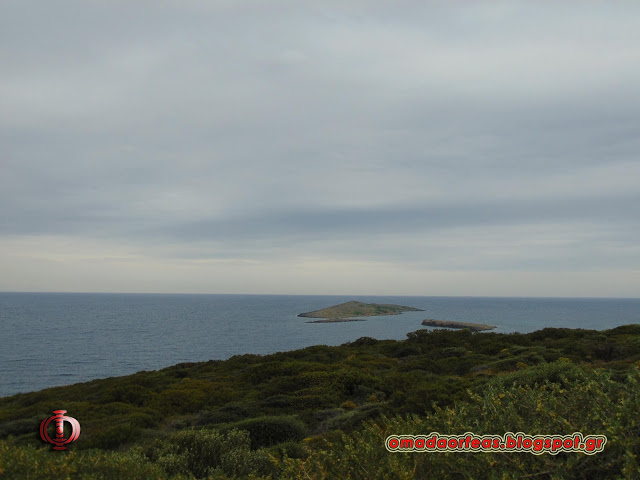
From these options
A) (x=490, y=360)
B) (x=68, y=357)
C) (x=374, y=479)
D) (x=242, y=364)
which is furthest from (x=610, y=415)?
(x=68, y=357)

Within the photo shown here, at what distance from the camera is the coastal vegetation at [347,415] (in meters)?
5.31

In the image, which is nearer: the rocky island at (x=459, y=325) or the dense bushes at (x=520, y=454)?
the dense bushes at (x=520, y=454)

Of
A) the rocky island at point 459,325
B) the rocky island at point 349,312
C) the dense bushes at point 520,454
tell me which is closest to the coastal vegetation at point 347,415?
the dense bushes at point 520,454

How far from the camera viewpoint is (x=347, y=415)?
1423cm

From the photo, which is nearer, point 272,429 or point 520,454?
point 520,454

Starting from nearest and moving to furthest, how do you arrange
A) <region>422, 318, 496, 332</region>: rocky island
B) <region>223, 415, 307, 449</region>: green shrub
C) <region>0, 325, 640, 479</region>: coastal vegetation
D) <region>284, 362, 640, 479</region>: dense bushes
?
<region>284, 362, 640, 479</region>: dense bushes
<region>0, 325, 640, 479</region>: coastal vegetation
<region>223, 415, 307, 449</region>: green shrub
<region>422, 318, 496, 332</region>: rocky island

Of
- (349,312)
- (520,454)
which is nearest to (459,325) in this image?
(349,312)

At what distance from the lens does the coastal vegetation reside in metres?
5.31

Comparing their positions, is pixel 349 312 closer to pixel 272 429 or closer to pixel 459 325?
pixel 459 325

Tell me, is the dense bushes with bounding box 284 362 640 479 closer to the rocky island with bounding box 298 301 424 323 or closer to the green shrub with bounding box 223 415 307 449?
the green shrub with bounding box 223 415 307 449

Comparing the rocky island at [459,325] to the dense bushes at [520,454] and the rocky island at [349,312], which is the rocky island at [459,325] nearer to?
the rocky island at [349,312]

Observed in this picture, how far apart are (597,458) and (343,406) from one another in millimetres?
13473

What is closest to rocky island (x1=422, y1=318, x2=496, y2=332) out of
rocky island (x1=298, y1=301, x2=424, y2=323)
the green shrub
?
rocky island (x1=298, y1=301, x2=424, y2=323)

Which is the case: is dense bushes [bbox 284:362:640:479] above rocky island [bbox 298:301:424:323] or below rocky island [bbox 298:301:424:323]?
above
